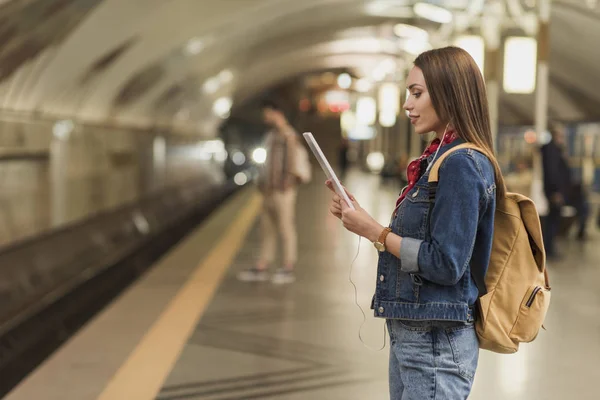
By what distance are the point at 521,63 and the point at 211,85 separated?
18.2 metres

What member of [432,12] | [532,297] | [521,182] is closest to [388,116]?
[432,12]

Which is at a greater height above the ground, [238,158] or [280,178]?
[280,178]

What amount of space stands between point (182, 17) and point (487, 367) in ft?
34.5

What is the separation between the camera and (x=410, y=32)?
28.2m

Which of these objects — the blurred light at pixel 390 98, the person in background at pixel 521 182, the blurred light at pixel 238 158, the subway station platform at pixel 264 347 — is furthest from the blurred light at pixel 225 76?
the subway station platform at pixel 264 347

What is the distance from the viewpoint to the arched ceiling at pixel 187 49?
35.0 ft

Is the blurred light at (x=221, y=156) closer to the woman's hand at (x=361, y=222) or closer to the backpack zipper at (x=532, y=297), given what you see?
the woman's hand at (x=361, y=222)

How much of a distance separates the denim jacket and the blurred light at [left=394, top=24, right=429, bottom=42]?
2478 centimetres

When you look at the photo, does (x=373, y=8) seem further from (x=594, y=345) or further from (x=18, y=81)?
(x=594, y=345)

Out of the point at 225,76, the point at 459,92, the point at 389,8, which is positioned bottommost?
the point at 459,92

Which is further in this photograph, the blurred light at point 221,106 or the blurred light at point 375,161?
the blurred light at point 375,161

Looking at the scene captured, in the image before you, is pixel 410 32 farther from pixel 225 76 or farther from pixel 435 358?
pixel 435 358

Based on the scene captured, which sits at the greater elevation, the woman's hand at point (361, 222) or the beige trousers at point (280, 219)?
the woman's hand at point (361, 222)

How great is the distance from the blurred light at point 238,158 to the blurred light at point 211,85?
8.88 m
